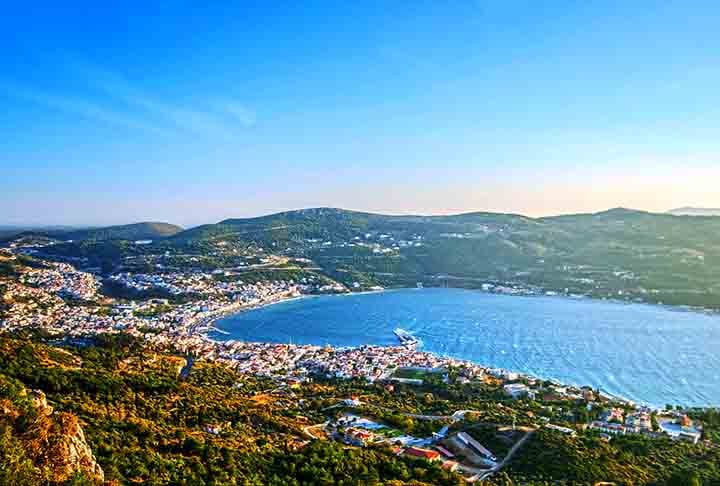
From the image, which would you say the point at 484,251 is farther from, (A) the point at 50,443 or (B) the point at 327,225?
(A) the point at 50,443

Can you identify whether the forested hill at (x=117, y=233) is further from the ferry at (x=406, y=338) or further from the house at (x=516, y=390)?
the house at (x=516, y=390)

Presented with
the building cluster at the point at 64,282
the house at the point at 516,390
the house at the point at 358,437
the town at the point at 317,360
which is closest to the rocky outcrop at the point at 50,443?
the town at the point at 317,360

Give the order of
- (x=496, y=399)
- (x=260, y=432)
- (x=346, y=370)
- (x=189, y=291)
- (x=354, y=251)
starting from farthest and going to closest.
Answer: (x=354, y=251)
(x=189, y=291)
(x=346, y=370)
(x=496, y=399)
(x=260, y=432)

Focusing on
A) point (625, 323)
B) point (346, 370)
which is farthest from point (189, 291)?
point (625, 323)

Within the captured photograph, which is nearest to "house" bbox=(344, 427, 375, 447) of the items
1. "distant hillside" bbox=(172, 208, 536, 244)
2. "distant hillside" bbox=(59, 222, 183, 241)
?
"distant hillside" bbox=(172, 208, 536, 244)

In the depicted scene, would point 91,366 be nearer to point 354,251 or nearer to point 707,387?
point 707,387

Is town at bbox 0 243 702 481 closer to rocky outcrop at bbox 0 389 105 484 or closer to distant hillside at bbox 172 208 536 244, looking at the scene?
rocky outcrop at bbox 0 389 105 484

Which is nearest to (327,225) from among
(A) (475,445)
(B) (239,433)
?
(A) (475,445)
